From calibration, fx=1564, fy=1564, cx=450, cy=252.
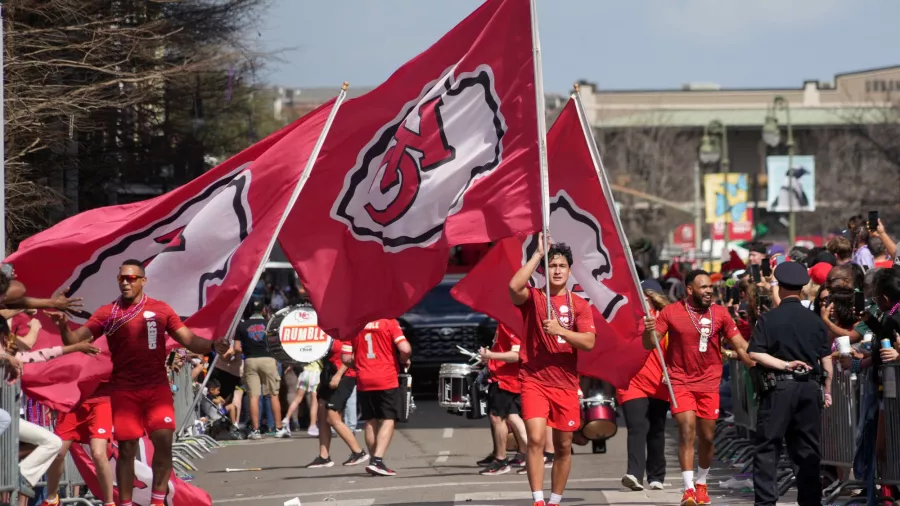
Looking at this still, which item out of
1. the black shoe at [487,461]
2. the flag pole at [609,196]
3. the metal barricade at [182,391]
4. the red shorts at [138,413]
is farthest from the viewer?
the metal barricade at [182,391]

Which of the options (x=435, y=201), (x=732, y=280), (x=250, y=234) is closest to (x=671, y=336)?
(x=435, y=201)

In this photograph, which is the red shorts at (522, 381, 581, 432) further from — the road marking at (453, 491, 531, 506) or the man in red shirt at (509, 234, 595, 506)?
the road marking at (453, 491, 531, 506)

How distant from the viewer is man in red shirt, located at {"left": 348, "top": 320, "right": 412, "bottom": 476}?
16.1m

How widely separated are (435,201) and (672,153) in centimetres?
7022

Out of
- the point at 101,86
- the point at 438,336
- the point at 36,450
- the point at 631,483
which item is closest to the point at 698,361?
the point at 631,483

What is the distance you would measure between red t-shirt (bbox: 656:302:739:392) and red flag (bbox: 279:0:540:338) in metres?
2.19

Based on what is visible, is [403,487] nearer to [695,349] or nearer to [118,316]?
[695,349]

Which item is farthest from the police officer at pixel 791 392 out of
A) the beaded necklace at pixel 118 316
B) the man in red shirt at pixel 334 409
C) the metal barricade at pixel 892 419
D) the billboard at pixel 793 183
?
the billboard at pixel 793 183

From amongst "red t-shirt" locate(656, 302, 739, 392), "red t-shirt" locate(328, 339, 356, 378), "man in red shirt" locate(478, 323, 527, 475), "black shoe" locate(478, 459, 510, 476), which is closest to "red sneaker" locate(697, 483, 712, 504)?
"red t-shirt" locate(656, 302, 739, 392)

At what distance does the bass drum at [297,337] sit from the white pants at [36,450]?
33.0 ft

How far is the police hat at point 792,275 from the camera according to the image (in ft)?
36.3

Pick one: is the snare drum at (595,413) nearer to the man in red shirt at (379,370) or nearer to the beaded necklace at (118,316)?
the man in red shirt at (379,370)

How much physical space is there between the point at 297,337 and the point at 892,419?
11.5 metres

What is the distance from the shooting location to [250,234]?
37.7 feet
